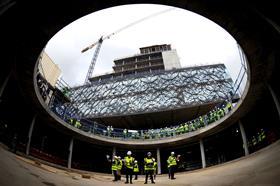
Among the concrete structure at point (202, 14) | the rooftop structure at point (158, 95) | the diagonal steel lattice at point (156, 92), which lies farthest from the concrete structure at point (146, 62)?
the concrete structure at point (202, 14)

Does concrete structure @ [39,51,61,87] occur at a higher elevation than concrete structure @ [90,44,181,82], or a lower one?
lower

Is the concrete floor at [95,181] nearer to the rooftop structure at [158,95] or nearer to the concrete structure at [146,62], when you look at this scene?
the rooftop structure at [158,95]

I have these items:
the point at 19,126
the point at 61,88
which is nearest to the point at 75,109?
the point at 61,88

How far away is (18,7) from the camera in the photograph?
26.9 feet

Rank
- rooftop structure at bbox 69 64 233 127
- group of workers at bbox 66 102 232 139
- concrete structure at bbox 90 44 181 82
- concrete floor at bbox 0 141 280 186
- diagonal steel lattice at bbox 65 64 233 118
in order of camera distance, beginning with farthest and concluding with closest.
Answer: concrete structure at bbox 90 44 181 82, diagonal steel lattice at bbox 65 64 233 118, rooftop structure at bbox 69 64 233 127, group of workers at bbox 66 102 232 139, concrete floor at bbox 0 141 280 186

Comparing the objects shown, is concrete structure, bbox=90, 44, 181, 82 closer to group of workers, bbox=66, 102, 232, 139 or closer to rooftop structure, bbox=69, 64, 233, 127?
rooftop structure, bbox=69, 64, 233, 127

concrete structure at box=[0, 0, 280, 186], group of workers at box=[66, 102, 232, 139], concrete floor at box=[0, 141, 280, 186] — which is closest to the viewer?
concrete floor at box=[0, 141, 280, 186]

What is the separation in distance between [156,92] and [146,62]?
4590 centimetres

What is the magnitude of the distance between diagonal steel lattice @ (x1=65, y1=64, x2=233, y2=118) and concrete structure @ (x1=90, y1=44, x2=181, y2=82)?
34.7m

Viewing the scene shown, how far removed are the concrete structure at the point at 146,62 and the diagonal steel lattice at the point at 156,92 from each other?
114 ft

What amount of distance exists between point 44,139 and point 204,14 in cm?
1897

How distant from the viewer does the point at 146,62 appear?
8100cm

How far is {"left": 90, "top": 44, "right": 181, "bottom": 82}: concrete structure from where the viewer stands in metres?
75.9

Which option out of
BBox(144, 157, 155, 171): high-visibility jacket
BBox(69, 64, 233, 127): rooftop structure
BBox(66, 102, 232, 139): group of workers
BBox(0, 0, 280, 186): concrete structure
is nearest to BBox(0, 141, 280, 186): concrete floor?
BBox(0, 0, 280, 186): concrete structure
